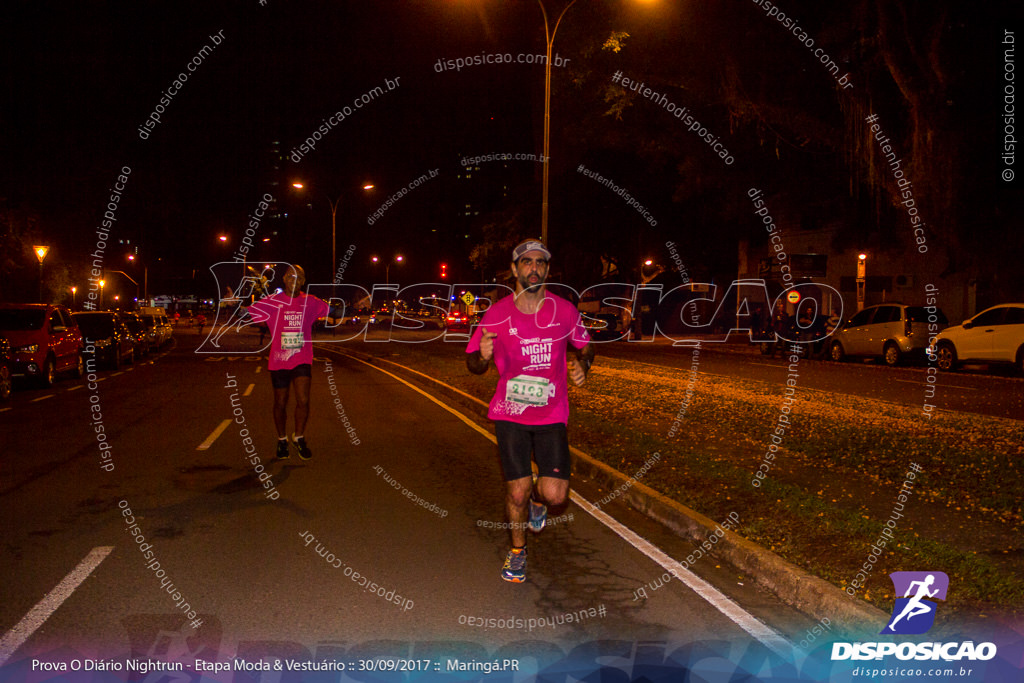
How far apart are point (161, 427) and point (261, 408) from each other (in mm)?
2426

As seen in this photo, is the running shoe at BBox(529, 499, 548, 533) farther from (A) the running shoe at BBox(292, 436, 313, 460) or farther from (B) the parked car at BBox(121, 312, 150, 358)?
(B) the parked car at BBox(121, 312, 150, 358)

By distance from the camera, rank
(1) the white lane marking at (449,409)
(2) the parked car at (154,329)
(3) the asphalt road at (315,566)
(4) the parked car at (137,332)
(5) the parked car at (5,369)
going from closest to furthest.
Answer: (3) the asphalt road at (315,566), (1) the white lane marking at (449,409), (5) the parked car at (5,369), (4) the parked car at (137,332), (2) the parked car at (154,329)

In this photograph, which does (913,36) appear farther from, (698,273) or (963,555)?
(698,273)

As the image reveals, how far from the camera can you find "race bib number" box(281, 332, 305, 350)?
344 inches

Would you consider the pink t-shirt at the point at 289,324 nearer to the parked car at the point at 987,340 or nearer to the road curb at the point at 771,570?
the road curb at the point at 771,570

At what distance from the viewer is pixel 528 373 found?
4918 millimetres

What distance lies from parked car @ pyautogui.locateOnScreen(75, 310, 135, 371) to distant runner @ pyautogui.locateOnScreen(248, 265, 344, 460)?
1601cm

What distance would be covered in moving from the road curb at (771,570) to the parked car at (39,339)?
46.7ft

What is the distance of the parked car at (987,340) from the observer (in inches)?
776

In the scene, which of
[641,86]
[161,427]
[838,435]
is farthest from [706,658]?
[641,86]

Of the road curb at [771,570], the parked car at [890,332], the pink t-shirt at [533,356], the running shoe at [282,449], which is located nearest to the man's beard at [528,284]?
the pink t-shirt at [533,356]

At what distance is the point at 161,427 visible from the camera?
37.5 feet

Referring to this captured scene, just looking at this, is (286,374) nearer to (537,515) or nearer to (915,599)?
(537,515)

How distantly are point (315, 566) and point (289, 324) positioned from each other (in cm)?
394
